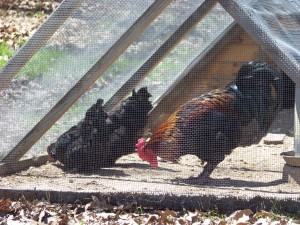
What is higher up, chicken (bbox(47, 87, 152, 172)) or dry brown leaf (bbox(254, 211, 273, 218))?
chicken (bbox(47, 87, 152, 172))

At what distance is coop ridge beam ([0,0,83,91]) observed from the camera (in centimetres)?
512

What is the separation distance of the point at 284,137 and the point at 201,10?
1.68 metres

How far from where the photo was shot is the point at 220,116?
516 centimetres

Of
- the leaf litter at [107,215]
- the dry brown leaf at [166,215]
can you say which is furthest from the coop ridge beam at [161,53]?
the dry brown leaf at [166,215]

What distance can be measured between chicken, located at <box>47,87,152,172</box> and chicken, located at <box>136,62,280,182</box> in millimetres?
359

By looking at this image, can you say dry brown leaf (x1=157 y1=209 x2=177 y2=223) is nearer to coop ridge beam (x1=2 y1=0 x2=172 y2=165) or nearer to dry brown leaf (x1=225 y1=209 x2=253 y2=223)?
dry brown leaf (x1=225 y1=209 x2=253 y2=223)

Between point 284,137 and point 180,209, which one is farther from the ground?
point 284,137

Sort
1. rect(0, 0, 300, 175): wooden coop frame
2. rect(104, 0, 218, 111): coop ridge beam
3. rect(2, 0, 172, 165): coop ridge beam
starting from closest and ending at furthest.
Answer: rect(0, 0, 300, 175): wooden coop frame
rect(2, 0, 172, 165): coop ridge beam
rect(104, 0, 218, 111): coop ridge beam

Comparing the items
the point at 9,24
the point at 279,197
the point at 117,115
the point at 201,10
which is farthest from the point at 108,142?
the point at 9,24

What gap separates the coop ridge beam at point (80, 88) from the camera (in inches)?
210

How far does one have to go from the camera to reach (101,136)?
18.3 feet

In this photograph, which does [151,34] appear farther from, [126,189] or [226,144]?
[126,189]

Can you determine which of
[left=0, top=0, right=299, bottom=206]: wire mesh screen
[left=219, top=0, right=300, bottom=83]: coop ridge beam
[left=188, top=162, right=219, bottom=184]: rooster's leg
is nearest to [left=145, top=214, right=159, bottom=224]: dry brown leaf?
[left=0, top=0, right=299, bottom=206]: wire mesh screen

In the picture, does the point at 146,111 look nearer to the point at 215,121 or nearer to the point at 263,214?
the point at 215,121
